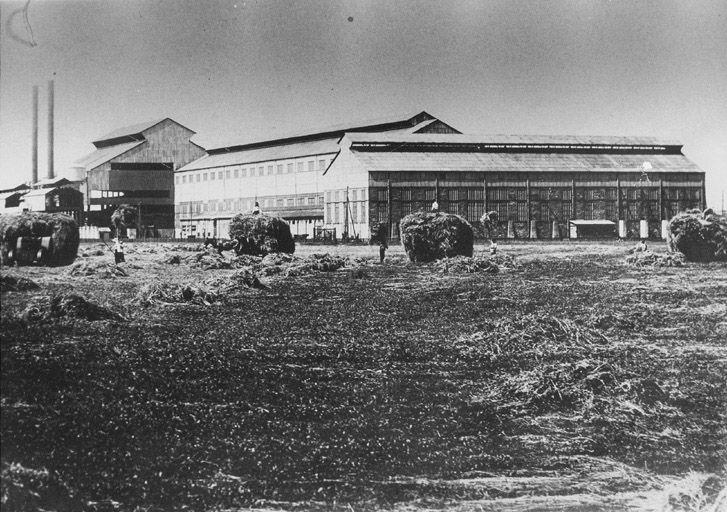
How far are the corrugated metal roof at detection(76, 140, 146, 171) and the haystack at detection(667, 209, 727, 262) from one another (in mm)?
5832

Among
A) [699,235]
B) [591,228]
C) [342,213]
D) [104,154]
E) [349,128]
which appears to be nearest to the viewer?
[104,154]

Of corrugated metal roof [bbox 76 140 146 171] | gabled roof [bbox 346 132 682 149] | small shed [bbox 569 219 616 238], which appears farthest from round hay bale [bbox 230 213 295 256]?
small shed [bbox 569 219 616 238]

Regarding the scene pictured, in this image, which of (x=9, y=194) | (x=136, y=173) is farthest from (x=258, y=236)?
(x=9, y=194)

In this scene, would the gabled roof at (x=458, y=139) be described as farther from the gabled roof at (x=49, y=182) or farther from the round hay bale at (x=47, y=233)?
the round hay bale at (x=47, y=233)

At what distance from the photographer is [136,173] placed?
7035 mm

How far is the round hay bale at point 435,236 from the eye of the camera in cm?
891

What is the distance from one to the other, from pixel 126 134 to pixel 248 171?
9.32m

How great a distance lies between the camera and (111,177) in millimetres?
6176

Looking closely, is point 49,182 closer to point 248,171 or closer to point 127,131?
point 127,131

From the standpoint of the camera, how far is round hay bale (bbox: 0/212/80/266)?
4.66 m

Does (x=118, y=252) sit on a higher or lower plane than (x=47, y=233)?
lower

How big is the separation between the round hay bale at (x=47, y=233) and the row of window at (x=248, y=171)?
8.39 ft

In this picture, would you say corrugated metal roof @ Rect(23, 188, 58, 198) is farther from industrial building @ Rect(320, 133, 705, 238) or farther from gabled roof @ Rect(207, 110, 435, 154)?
industrial building @ Rect(320, 133, 705, 238)

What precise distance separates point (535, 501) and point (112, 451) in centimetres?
267
